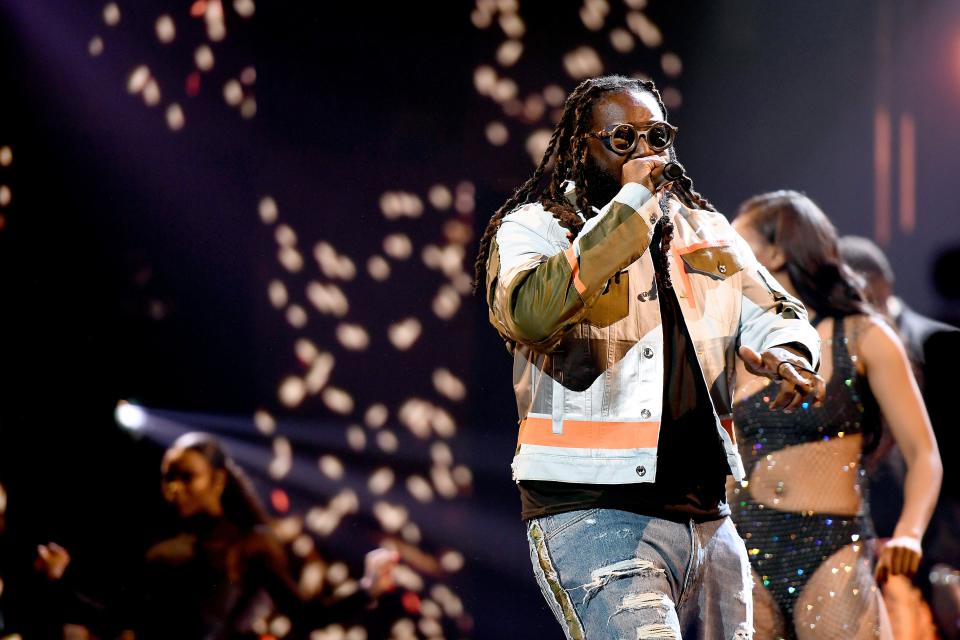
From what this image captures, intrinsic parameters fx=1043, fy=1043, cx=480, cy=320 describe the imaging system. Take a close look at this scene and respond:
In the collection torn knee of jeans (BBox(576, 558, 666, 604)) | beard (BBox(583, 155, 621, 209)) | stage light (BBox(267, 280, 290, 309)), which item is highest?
beard (BBox(583, 155, 621, 209))

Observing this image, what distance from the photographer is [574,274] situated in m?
1.45

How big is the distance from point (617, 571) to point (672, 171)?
1.92 ft

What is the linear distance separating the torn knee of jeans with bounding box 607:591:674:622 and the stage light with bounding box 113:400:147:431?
3.03 metres

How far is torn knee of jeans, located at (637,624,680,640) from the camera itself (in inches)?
57.8

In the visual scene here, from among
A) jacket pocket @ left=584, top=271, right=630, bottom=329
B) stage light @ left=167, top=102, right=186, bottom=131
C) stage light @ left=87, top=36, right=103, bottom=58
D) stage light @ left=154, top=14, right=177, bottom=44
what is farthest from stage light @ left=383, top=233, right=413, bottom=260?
jacket pocket @ left=584, top=271, right=630, bottom=329

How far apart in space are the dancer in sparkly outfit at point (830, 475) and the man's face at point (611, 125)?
3.63 ft

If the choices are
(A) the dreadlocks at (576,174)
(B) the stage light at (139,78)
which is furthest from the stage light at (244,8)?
(A) the dreadlocks at (576,174)

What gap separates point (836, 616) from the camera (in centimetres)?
246

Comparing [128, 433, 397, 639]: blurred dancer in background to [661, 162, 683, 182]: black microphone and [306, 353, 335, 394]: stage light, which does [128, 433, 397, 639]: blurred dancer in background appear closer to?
[306, 353, 335, 394]: stage light

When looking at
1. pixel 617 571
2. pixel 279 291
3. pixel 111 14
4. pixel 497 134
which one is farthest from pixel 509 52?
pixel 617 571

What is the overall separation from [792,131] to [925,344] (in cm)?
111

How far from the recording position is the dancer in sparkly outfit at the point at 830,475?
8.18 feet

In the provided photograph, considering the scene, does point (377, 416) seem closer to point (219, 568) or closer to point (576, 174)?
point (219, 568)

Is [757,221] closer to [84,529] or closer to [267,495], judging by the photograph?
[267,495]
